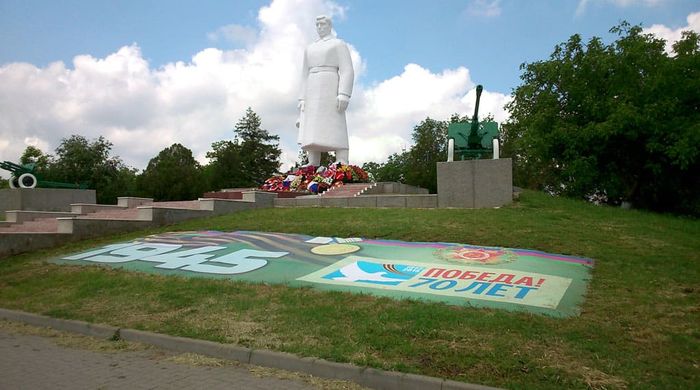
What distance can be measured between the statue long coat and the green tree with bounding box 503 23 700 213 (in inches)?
310

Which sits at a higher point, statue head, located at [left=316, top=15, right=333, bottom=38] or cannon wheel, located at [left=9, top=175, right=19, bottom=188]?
statue head, located at [left=316, top=15, right=333, bottom=38]

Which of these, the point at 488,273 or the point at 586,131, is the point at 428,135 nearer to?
the point at 586,131

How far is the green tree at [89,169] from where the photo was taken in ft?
111

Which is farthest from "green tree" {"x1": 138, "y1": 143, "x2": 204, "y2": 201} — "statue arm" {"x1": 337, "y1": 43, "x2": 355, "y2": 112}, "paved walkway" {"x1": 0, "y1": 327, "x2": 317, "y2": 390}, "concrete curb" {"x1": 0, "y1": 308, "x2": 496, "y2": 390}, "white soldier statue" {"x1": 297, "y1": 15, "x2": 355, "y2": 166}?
"paved walkway" {"x1": 0, "y1": 327, "x2": 317, "y2": 390}

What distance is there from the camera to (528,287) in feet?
22.4

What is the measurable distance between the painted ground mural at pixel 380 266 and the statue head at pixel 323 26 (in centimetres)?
1296

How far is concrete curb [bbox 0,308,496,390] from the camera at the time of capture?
4215mm

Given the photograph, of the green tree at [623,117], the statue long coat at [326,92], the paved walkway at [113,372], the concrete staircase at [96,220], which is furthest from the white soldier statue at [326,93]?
the paved walkway at [113,372]

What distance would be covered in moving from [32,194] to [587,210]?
18.6 meters

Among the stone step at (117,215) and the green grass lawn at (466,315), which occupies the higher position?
the stone step at (117,215)

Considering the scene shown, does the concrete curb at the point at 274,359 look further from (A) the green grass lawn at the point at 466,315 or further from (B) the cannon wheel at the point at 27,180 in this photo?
(B) the cannon wheel at the point at 27,180

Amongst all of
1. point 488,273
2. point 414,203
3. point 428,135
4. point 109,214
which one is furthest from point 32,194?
point 428,135

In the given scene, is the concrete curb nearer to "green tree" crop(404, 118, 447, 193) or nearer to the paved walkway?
the paved walkway

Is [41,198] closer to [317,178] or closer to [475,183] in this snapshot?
[317,178]
